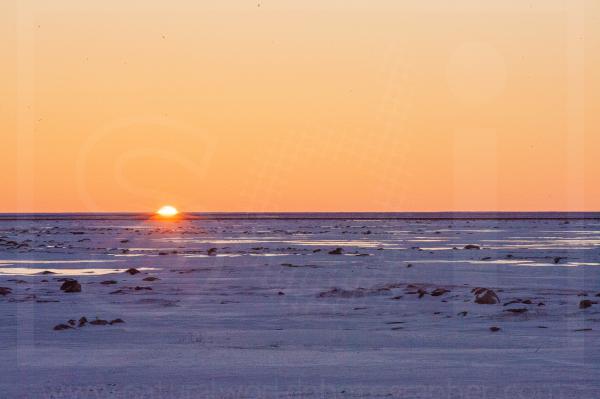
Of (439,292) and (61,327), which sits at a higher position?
(439,292)

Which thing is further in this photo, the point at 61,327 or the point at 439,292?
the point at 439,292

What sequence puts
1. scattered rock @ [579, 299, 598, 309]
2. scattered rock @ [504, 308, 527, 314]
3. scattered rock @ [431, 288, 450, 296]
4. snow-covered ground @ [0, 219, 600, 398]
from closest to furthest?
snow-covered ground @ [0, 219, 600, 398], scattered rock @ [504, 308, 527, 314], scattered rock @ [579, 299, 598, 309], scattered rock @ [431, 288, 450, 296]

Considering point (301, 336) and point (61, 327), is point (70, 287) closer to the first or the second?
point (61, 327)

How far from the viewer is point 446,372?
1033 cm

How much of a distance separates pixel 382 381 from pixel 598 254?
29.4 metres

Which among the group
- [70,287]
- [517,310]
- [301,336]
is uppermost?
[70,287]

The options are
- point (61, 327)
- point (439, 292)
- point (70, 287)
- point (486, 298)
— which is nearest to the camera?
point (61, 327)

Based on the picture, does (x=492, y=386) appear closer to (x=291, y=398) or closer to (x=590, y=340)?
(x=291, y=398)

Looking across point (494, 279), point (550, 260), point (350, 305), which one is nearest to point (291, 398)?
point (350, 305)

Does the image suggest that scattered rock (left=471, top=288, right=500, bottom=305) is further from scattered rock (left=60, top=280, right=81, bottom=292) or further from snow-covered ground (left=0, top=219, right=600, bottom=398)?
scattered rock (left=60, top=280, right=81, bottom=292)

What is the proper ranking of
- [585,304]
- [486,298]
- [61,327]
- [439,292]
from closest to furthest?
[61,327] < [585,304] < [486,298] < [439,292]

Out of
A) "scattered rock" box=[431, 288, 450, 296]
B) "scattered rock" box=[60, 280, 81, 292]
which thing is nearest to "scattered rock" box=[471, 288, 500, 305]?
"scattered rock" box=[431, 288, 450, 296]

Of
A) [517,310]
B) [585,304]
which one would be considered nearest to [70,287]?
[517,310]

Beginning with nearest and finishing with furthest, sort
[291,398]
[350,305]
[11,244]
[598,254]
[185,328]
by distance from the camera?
[291,398] < [185,328] < [350,305] < [598,254] < [11,244]
